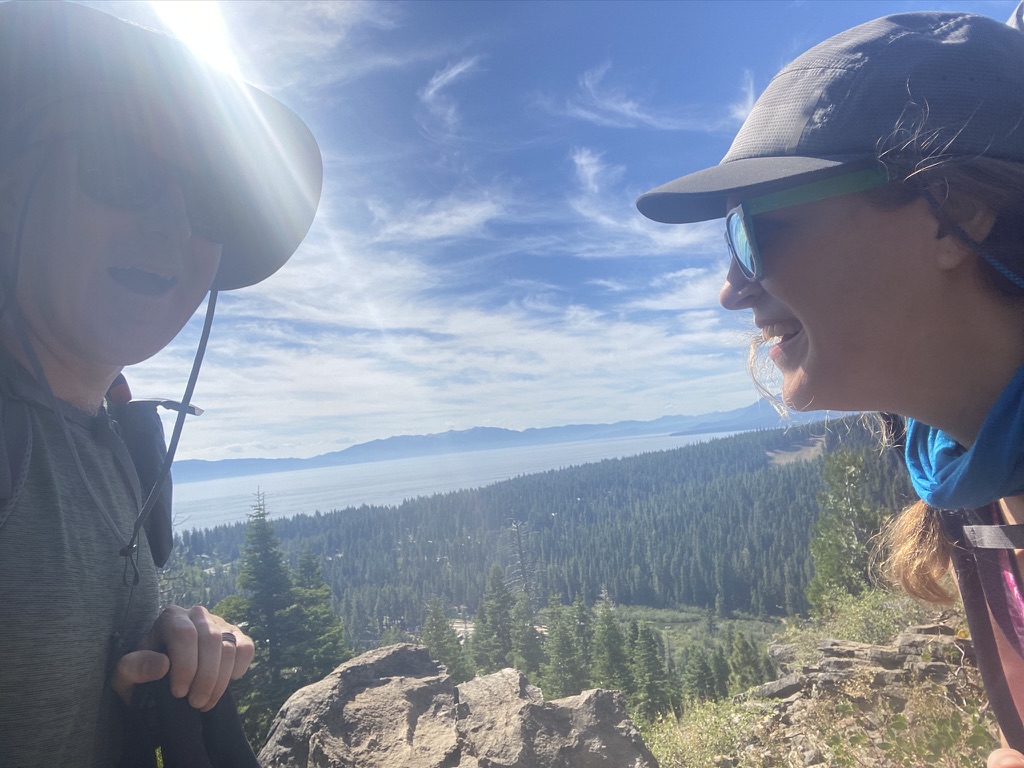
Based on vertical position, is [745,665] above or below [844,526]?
below

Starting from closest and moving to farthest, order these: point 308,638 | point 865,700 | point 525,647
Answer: point 865,700 < point 308,638 < point 525,647

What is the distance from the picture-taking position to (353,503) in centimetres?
14450

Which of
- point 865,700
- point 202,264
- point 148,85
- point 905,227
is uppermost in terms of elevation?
point 148,85

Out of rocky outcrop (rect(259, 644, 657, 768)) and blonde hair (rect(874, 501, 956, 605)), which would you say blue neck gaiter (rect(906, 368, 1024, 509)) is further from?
rocky outcrop (rect(259, 644, 657, 768))

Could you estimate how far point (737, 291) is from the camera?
1.33 meters

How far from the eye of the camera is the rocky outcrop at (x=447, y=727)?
280 centimetres

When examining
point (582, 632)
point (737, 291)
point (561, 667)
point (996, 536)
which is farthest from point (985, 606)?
point (582, 632)

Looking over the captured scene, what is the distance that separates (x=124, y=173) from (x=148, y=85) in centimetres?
21

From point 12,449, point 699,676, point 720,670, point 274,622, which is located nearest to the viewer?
point 12,449

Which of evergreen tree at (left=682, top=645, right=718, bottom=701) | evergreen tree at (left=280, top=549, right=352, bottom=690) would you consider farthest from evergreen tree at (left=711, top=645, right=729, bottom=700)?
evergreen tree at (left=280, top=549, right=352, bottom=690)

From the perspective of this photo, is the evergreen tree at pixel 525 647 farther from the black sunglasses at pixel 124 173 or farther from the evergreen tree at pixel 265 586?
the black sunglasses at pixel 124 173

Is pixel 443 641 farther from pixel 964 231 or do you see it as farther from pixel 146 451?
pixel 964 231

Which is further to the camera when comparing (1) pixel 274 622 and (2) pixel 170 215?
(1) pixel 274 622

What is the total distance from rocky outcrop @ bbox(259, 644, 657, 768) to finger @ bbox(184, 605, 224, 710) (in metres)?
2.08
